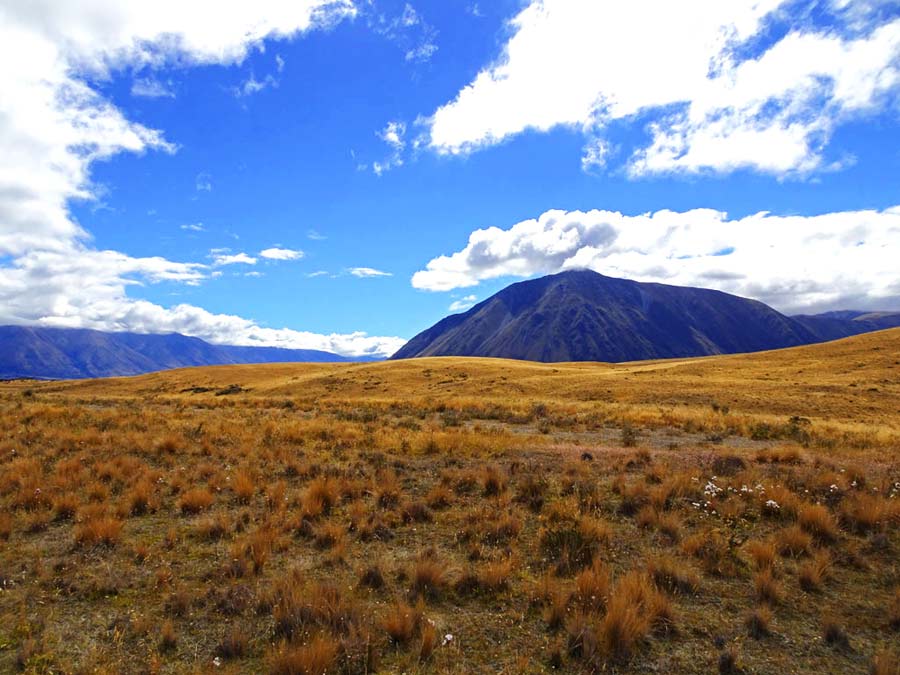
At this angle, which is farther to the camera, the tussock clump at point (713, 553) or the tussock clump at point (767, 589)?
the tussock clump at point (713, 553)

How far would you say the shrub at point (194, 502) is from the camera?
10648 millimetres

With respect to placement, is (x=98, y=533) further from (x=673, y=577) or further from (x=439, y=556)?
(x=673, y=577)

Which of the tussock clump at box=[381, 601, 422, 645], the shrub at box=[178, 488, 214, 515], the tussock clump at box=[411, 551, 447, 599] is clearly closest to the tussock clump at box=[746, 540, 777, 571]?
the tussock clump at box=[411, 551, 447, 599]

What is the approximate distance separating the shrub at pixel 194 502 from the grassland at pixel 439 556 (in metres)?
0.06

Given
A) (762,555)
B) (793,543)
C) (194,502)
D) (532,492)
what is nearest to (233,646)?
(194,502)

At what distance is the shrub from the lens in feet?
34.9

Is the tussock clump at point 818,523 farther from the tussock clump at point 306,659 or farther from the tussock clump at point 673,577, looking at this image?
the tussock clump at point 306,659

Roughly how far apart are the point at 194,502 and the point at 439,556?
19.9ft

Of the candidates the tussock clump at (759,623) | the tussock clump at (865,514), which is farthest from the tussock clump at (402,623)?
the tussock clump at (865,514)

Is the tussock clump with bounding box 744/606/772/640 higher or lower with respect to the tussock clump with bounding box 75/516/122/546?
lower

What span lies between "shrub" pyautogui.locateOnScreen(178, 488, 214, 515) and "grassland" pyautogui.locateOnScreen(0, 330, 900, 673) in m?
0.06

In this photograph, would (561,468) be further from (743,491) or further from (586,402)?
(586,402)

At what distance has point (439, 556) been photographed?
330 inches

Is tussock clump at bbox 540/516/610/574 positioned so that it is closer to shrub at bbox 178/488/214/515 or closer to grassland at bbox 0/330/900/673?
grassland at bbox 0/330/900/673
